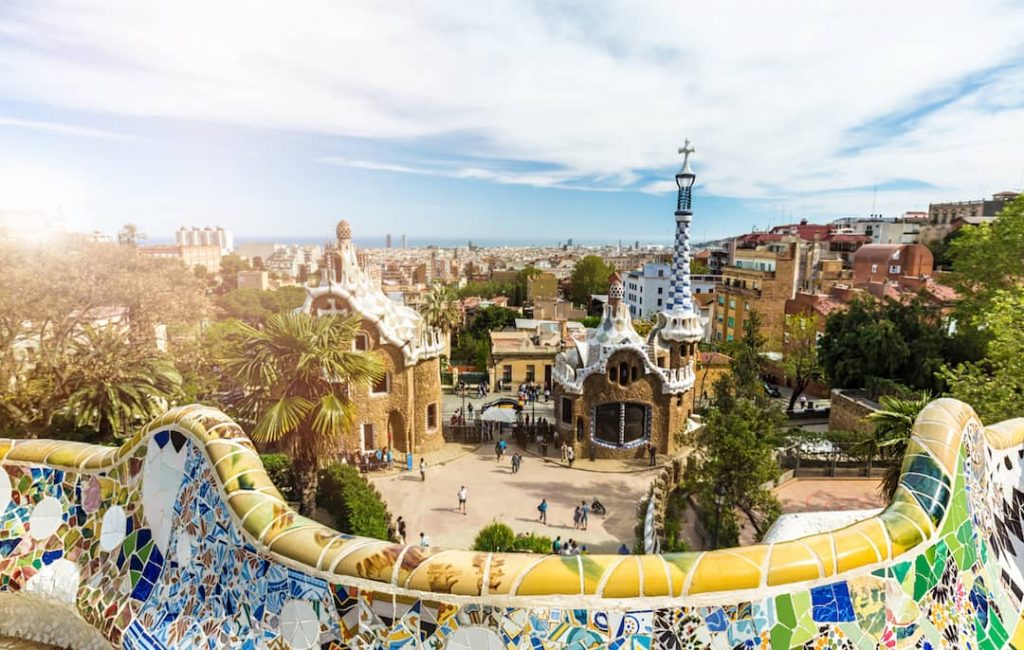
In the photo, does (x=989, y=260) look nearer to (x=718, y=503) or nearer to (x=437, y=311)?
(x=718, y=503)

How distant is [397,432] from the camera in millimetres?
23469

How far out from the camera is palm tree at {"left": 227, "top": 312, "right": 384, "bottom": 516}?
14.2 metres

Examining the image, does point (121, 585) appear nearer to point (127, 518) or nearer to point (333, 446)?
point (127, 518)

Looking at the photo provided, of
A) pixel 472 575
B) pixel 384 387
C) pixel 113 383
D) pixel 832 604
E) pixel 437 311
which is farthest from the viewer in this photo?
pixel 437 311

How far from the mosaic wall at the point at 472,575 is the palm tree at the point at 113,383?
34.2 ft

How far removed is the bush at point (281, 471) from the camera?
18.2 m

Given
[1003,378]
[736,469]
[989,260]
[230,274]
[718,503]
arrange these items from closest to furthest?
[1003,378], [736,469], [718,503], [989,260], [230,274]

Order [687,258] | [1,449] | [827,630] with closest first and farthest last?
[827,630], [1,449], [687,258]

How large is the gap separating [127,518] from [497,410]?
21.2 metres

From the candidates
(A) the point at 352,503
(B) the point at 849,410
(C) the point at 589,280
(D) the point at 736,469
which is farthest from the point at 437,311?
(C) the point at 589,280

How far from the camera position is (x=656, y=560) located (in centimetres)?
380

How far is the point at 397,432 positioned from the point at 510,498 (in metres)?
6.13

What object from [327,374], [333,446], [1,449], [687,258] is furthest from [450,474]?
[1,449]

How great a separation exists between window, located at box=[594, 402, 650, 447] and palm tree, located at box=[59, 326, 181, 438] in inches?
597
